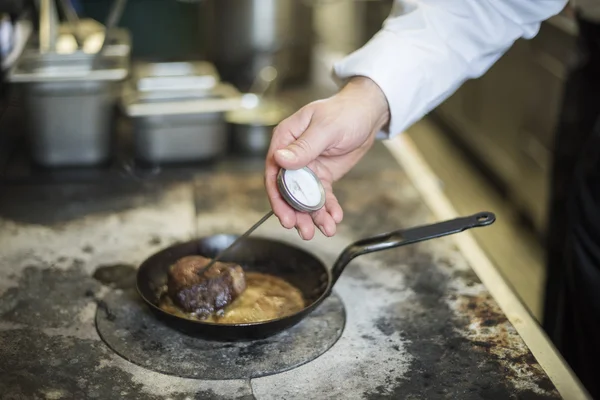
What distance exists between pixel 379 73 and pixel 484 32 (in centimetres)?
28

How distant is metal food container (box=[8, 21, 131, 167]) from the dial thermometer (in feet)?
2.59

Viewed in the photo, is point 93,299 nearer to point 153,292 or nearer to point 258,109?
point 153,292

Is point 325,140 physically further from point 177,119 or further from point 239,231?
point 177,119

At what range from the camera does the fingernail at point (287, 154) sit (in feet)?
4.38

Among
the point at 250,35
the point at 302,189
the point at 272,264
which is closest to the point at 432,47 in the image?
the point at 302,189

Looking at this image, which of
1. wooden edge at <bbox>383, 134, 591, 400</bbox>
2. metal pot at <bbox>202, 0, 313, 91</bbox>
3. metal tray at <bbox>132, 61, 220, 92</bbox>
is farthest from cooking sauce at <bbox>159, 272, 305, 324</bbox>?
metal pot at <bbox>202, 0, 313, 91</bbox>

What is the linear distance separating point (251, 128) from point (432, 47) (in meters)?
0.76

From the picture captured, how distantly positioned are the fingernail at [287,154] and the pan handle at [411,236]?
0.24 m

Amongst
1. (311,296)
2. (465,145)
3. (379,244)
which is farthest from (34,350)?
(465,145)

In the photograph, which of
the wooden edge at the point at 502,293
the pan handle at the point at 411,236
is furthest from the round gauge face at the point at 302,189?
the wooden edge at the point at 502,293

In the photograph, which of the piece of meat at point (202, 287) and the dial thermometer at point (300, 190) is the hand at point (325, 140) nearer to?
the dial thermometer at point (300, 190)

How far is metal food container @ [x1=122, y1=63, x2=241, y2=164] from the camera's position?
206cm

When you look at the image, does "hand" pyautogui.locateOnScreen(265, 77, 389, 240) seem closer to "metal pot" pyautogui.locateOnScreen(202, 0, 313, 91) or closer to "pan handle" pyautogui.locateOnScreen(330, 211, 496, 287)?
"pan handle" pyautogui.locateOnScreen(330, 211, 496, 287)

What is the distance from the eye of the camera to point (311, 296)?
4.87ft
